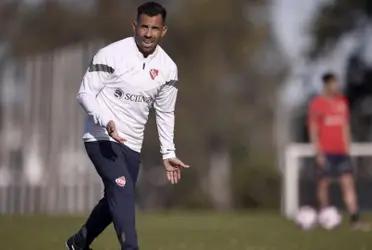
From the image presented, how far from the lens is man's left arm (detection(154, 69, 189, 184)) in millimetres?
9477

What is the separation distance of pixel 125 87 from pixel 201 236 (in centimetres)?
609

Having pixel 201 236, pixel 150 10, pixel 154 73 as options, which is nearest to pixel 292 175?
pixel 201 236

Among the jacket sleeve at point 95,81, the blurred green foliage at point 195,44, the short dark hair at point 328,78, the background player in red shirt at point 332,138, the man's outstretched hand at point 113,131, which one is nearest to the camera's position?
the man's outstretched hand at point 113,131

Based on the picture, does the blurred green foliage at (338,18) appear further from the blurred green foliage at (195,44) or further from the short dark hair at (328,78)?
the short dark hair at (328,78)

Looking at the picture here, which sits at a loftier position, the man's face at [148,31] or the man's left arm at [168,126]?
the man's face at [148,31]

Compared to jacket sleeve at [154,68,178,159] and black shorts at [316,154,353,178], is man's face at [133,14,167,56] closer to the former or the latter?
jacket sleeve at [154,68,178,159]

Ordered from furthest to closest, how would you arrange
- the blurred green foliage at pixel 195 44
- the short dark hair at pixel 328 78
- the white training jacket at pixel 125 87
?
the blurred green foliage at pixel 195 44 → the short dark hair at pixel 328 78 → the white training jacket at pixel 125 87

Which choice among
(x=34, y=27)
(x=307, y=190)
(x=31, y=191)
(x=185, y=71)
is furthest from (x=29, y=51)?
(x=307, y=190)

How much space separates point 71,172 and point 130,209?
21.1 m

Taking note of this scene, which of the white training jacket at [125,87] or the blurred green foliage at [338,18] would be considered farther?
the blurred green foliage at [338,18]

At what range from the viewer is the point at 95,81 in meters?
9.12

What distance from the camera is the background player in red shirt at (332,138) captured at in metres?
18.0

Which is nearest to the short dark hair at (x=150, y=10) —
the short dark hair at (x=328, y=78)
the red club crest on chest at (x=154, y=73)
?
the red club crest on chest at (x=154, y=73)

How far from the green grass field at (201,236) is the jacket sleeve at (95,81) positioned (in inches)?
152
